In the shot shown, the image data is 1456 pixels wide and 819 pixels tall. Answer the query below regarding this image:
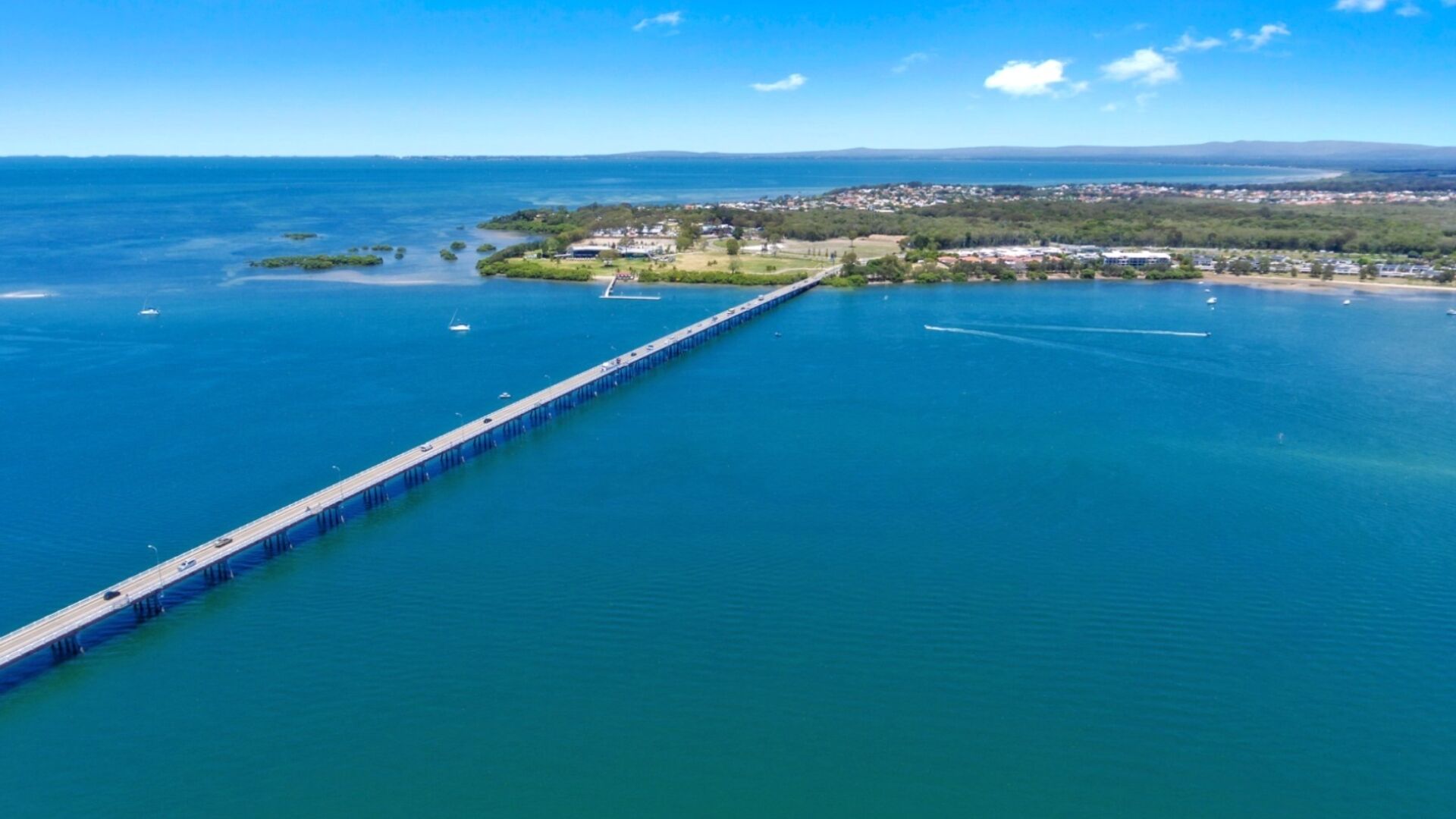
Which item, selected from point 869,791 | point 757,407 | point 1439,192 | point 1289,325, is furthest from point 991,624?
point 1439,192

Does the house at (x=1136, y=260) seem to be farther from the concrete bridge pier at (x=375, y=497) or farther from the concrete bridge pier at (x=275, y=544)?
the concrete bridge pier at (x=275, y=544)

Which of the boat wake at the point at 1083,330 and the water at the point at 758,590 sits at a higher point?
the boat wake at the point at 1083,330

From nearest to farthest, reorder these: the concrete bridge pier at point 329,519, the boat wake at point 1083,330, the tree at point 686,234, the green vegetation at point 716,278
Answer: the concrete bridge pier at point 329,519 < the boat wake at point 1083,330 < the green vegetation at point 716,278 < the tree at point 686,234

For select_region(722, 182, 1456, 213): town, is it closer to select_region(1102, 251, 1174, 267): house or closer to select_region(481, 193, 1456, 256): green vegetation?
select_region(481, 193, 1456, 256): green vegetation

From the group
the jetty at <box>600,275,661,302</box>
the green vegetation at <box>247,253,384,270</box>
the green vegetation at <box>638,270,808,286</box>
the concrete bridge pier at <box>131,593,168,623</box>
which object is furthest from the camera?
the green vegetation at <box>247,253,384,270</box>

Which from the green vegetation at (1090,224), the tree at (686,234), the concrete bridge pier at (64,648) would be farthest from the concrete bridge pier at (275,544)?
the tree at (686,234)

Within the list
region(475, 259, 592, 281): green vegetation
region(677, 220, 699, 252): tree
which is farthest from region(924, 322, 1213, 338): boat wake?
region(677, 220, 699, 252): tree

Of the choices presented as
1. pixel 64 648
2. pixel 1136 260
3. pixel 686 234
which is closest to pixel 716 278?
pixel 686 234

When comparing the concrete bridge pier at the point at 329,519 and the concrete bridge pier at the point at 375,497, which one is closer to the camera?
the concrete bridge pier at the point at 329,519

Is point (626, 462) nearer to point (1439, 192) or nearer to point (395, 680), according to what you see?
point (395, 680)
